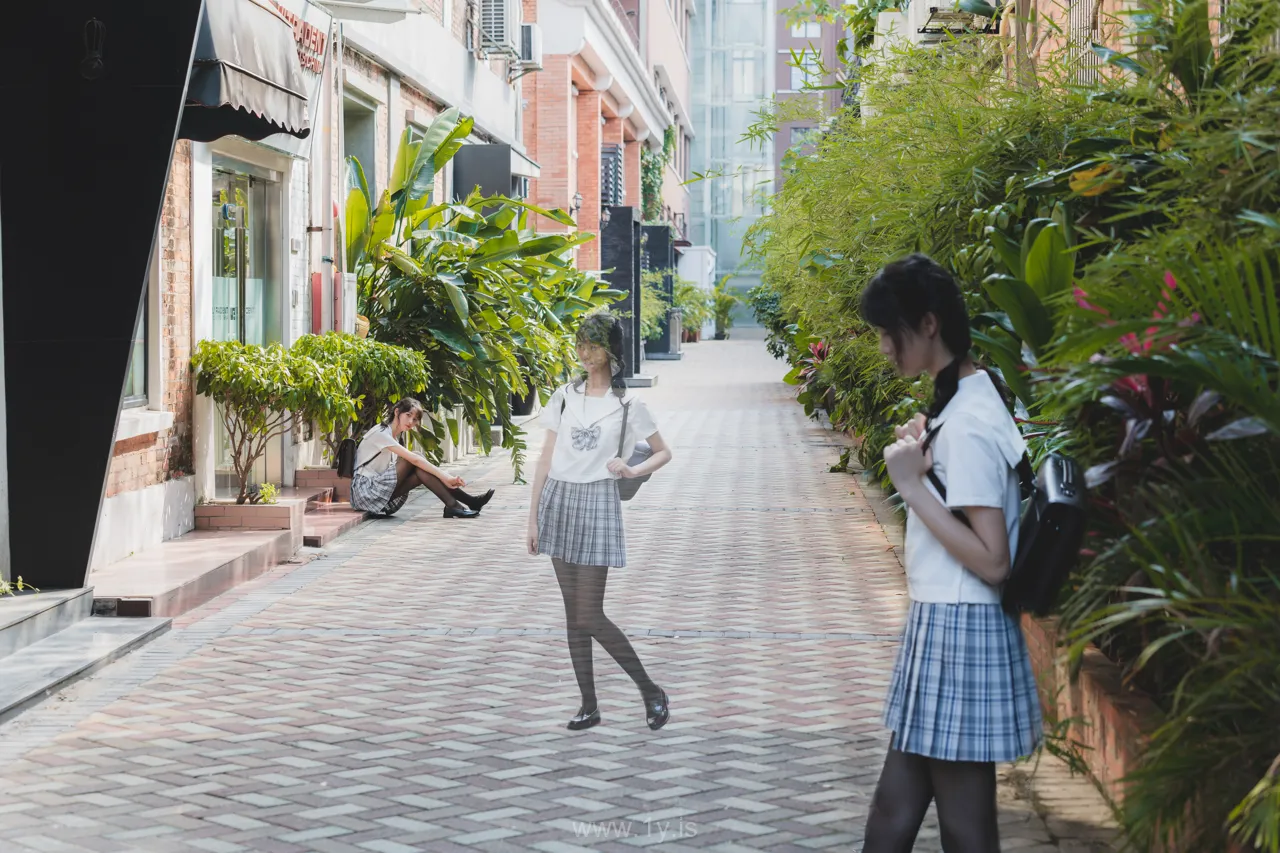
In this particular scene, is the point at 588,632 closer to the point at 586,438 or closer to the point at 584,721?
the point at 584,721

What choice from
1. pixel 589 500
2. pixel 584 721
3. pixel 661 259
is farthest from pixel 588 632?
pixel 661 259

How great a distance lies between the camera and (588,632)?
6.34 meters

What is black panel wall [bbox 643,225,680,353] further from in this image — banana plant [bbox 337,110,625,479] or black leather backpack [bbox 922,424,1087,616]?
black leather backpack [bbox 922,424,1087,616]

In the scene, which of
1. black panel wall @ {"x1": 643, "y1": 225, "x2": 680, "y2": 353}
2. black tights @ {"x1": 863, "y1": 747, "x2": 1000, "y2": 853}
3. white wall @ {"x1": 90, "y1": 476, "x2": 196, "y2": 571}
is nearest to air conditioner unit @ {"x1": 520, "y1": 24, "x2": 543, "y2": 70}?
white wall @ {"x1": 90, "y1": 476, "x2": 196, "y2": 571}

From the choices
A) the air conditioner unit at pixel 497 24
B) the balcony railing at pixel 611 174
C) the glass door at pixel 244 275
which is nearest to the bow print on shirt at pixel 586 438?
the glass door at pixel 244 275

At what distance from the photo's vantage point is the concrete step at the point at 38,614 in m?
7.38

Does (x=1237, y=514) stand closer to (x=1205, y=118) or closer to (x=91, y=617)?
(x=1205, y=118)

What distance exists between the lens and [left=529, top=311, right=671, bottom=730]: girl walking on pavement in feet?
20.5

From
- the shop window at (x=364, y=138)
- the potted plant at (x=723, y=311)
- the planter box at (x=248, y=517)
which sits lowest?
the planter box at (x=248, y=517)

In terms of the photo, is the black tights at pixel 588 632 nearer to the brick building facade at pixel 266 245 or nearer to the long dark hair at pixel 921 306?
the long dark hair at pixel 921 306

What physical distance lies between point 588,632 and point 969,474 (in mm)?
3078

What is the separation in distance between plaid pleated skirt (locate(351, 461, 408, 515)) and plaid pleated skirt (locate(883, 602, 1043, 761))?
32.6 feet

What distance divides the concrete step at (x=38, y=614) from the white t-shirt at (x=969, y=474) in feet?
16.8

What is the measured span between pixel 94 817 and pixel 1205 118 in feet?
13.3
